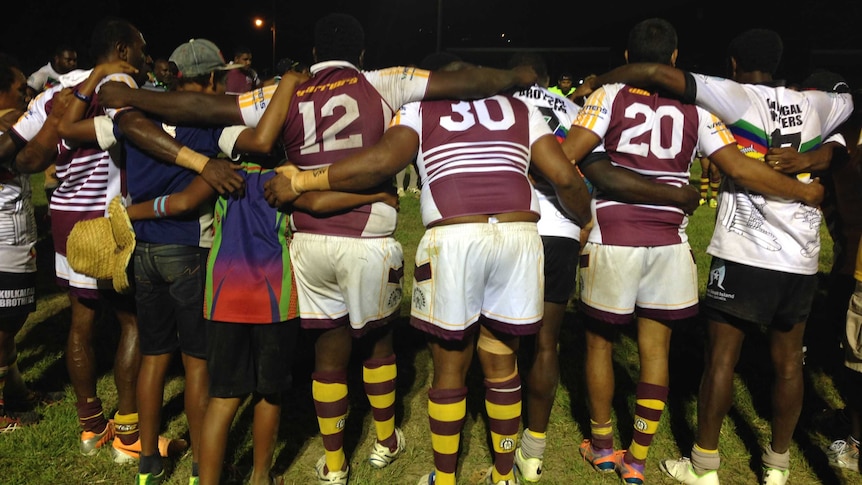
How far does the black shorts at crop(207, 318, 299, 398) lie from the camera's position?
312 centimetres

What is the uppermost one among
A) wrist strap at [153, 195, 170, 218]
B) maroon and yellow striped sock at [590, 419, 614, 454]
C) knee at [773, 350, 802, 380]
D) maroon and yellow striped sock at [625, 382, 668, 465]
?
wrist strap at [153, 195, 170, 218]

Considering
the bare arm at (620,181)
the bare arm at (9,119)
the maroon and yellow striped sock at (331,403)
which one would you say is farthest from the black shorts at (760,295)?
the bare arm at (9,119)

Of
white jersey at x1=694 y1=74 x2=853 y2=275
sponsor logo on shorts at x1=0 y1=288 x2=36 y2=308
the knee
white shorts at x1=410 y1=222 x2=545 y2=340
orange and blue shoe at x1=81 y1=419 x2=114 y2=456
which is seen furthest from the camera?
sponsor logo on shorts at x1=0 y1=288 x2=36 y2=308

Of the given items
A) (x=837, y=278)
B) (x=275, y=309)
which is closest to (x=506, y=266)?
(x=275, y=309)

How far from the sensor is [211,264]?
3135 mm

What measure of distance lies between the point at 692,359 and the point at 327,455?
11.3ft

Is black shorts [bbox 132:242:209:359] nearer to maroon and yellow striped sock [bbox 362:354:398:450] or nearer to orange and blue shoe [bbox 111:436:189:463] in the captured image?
orange and blue shoe [bbox 111:436:189:463]

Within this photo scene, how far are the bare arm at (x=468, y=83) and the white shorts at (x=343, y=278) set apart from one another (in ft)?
2.70

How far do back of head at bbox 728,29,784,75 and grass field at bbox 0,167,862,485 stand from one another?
7.87ft

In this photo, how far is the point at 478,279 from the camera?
10.0 feet

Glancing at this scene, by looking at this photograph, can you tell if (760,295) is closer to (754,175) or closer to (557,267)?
(754,175)

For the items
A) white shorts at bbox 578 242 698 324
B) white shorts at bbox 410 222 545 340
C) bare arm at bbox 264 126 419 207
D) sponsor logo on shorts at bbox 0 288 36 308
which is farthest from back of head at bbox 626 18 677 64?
sponsor logo on shorts at bbox 0 288 36 308

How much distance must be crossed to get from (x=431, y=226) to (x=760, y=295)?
1865 mm

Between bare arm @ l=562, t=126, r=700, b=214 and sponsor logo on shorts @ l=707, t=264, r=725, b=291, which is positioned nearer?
bare arm @ l=562, t=126, r=700, b=214
